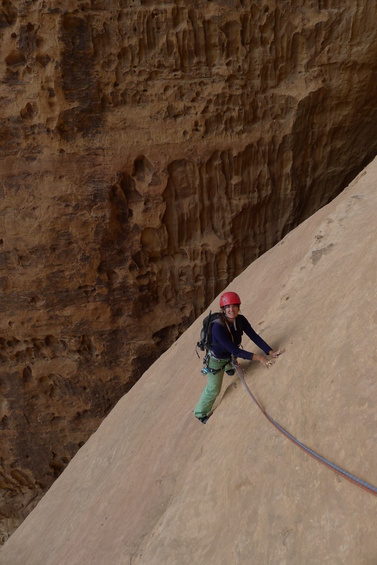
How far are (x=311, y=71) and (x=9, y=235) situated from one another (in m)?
4.81

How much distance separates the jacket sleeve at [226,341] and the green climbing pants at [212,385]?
147mm

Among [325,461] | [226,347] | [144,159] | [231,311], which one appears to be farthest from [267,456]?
[144,159]

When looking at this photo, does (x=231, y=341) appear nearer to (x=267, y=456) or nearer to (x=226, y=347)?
(x=226, y=347)

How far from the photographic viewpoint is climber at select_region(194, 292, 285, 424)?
3027mm

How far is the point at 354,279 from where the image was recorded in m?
2.78

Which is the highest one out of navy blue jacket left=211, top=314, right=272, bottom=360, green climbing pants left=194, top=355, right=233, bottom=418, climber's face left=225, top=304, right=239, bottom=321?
climber's face left=225, top=304, right=239, bottom=321

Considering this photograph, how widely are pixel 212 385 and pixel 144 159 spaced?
4.41m

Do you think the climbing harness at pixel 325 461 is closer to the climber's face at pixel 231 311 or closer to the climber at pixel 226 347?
the climber at pixel 226 347

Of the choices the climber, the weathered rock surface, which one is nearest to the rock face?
the weathered rock surface

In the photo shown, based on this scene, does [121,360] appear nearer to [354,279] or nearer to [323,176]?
[323,176]

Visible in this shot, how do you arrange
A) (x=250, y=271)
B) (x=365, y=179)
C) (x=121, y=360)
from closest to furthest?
1. (x=365, y=179)
2. (x=250, y=271)
3. (x=121, y=360)

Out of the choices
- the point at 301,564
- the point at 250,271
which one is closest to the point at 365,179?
the point at 250,271

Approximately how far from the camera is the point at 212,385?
329 centimetres

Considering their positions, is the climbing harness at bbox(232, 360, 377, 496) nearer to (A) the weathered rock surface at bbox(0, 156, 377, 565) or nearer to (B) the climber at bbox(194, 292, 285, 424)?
(A) the weathered rock surface at bbox(0, 156, 377, 565)
